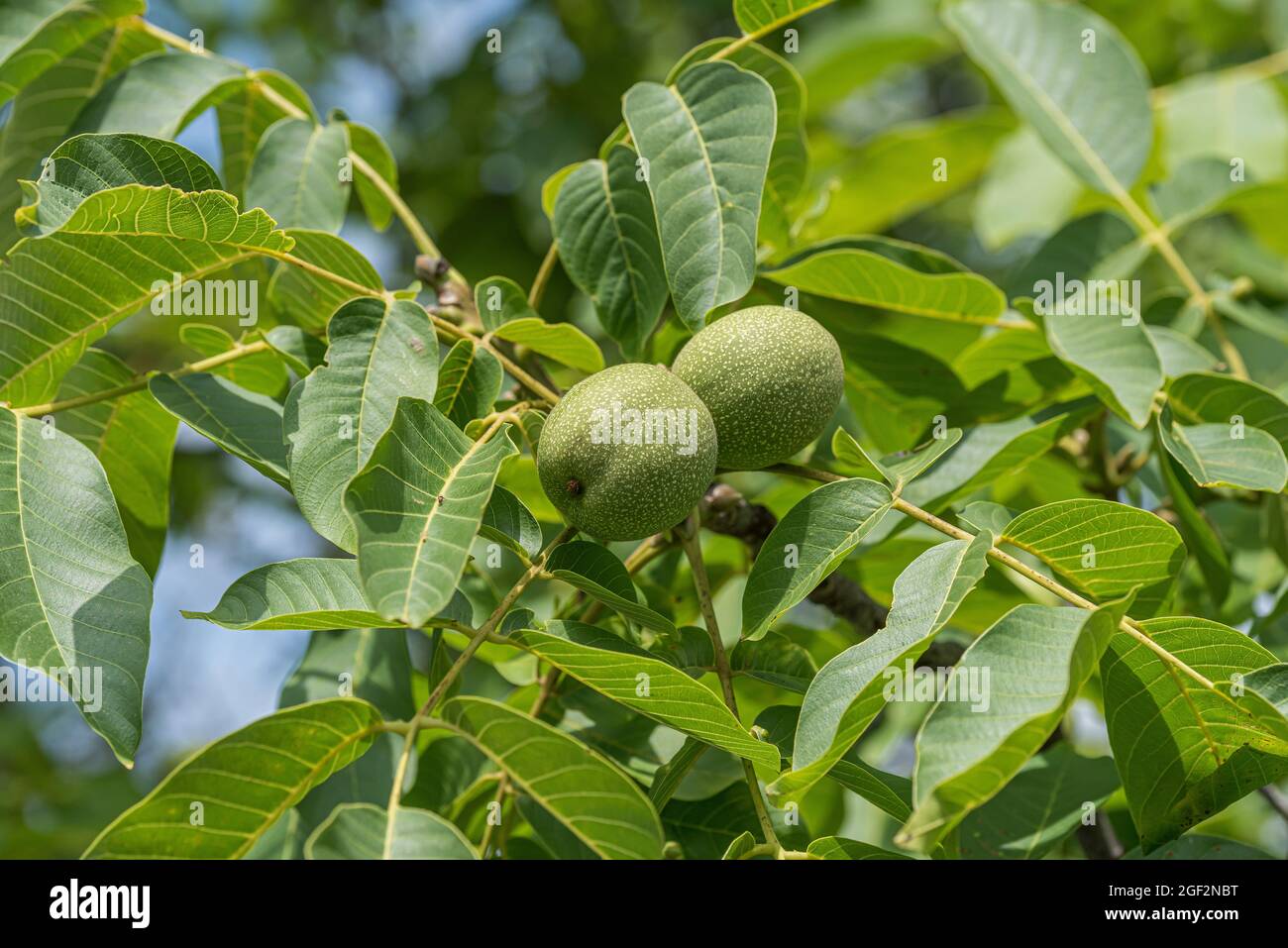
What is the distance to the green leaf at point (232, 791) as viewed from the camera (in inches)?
42.7

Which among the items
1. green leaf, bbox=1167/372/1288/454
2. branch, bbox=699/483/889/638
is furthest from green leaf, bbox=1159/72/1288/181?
branch, bbox=699/483/889/638

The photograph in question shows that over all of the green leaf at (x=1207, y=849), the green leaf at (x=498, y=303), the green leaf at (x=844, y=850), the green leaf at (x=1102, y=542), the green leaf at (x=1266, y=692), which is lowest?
the green leaf at (x=1207, y=849)

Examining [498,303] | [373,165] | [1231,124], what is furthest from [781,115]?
[1231,124]

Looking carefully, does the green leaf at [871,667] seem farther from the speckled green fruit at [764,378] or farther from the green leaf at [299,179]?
the green leaf at [299,179]

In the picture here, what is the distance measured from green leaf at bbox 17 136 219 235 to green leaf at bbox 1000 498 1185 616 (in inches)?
41.8

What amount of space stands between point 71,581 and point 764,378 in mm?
826

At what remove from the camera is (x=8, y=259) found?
54.1 inches

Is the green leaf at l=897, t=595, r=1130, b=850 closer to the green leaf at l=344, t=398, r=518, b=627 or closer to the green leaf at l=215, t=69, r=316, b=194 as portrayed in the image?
the green leaf at l=344, t=398, r=518, b=627

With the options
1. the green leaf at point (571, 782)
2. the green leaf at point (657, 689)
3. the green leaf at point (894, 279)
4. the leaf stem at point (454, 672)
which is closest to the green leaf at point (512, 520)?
the leaf stem at point (454, 672)

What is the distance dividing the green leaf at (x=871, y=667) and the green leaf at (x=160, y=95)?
4.15 ft

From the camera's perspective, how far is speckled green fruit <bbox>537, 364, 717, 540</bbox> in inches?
50.5

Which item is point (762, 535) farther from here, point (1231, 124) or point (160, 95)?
point (1231, 124)
